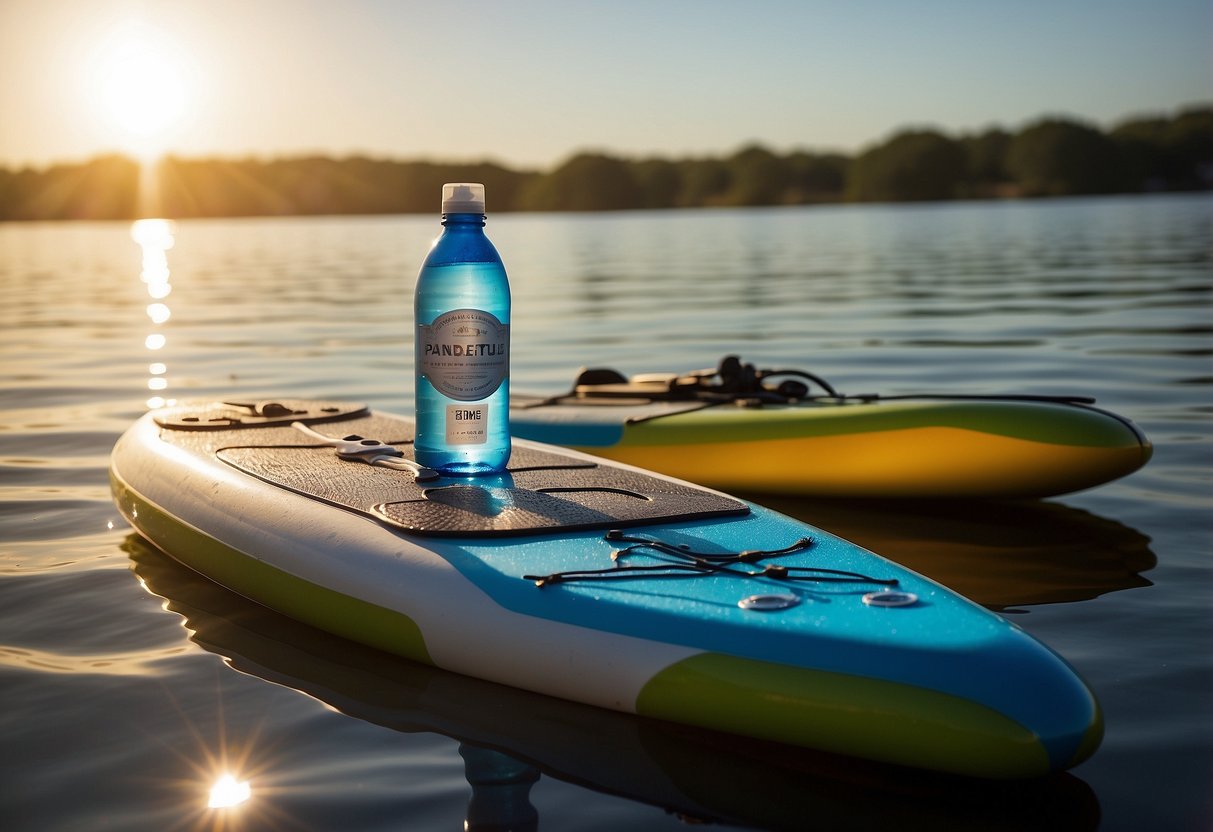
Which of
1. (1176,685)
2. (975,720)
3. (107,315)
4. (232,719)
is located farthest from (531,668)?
(107,315)

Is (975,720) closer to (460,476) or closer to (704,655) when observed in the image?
(704,655)

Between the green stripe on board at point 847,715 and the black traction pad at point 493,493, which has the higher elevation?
the black traction pad at point 493,493

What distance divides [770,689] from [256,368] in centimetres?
787

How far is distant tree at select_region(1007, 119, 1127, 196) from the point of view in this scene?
3164 inches

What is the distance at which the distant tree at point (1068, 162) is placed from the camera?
264 feet

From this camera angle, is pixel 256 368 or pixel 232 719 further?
Answer: pixel 256 368

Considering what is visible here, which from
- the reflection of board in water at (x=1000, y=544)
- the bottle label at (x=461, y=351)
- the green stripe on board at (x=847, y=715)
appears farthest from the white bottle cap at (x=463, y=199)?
the reflection of board in water at (x=1000, y=544)

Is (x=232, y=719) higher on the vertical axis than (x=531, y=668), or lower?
lower

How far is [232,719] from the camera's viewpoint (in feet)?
9.14

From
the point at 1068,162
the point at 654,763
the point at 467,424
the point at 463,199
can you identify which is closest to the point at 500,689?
the point at 654,763

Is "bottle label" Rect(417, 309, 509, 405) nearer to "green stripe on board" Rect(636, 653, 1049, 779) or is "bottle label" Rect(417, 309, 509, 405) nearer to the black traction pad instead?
the black traction pad

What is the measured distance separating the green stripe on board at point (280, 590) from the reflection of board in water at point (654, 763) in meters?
0.09

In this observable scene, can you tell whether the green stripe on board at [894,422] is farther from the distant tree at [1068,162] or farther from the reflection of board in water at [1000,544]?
the distant tree at [1068,162]

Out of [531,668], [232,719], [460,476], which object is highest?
[460,476]
